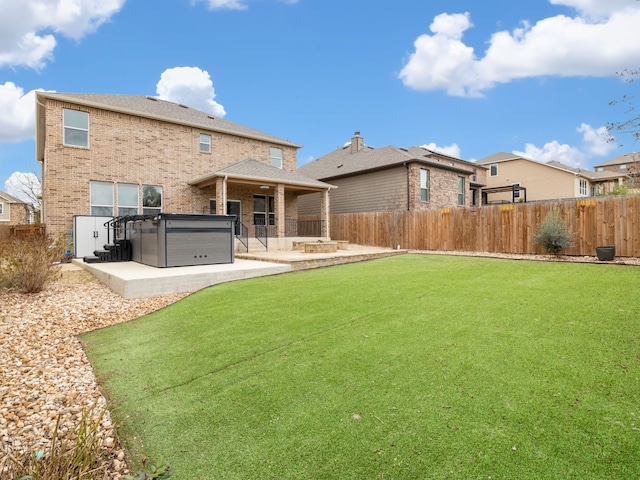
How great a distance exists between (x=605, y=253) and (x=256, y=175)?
43.0ft

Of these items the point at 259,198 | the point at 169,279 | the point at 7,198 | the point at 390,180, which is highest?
the point at 7,198

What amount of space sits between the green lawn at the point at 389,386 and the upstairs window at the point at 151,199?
11.4 metres

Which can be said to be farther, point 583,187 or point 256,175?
point 583,187

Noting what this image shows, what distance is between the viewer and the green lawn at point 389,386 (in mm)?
2293

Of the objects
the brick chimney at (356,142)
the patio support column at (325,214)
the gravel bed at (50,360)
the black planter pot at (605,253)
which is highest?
the brick chimney at (356,142)

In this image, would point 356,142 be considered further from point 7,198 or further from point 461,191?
point 7,198

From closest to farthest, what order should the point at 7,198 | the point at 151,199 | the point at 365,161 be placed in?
the point at 151,199 < the point at 365,161 < the point at 7,198

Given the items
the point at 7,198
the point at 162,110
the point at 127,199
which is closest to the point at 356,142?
the point at 162,110

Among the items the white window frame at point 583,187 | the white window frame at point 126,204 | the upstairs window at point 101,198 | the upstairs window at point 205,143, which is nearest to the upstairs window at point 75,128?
the upstairs window at point 101,198

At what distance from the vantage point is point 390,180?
2070cm

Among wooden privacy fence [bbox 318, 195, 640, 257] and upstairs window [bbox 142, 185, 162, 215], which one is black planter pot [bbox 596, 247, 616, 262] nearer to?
wooden privacy fence [bbox 318, 195, 640, 257]

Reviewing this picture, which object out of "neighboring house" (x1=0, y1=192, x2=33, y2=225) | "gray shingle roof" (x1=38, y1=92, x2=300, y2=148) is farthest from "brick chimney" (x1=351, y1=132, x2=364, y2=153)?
"neighboring house" (x1=0, y1=192, x2=33, y2=225)

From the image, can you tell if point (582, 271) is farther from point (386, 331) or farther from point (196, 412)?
point (196, 412)

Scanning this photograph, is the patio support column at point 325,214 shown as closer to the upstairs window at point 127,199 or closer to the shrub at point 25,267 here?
the upstairs window at point 127,199
